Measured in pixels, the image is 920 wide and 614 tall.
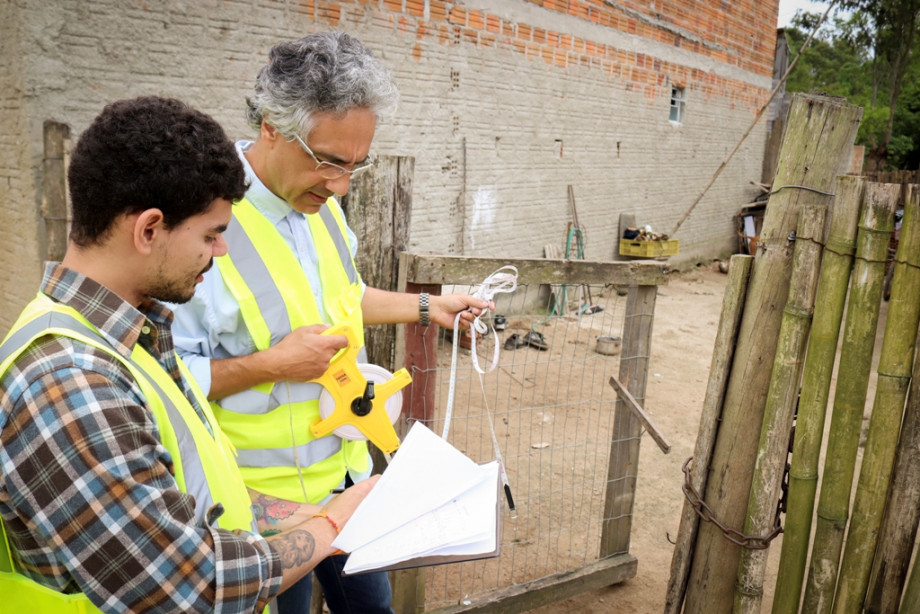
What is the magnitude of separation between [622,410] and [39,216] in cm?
396

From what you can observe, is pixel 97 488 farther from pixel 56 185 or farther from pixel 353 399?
pixel 56 185

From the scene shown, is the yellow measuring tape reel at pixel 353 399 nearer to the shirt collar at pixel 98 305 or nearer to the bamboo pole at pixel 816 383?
A: the shirt collar at pixel 98 305

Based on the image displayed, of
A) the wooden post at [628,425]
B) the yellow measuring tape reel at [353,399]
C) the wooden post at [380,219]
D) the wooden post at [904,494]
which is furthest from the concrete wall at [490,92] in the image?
the wooden post at [904,494]

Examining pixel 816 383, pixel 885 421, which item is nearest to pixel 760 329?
Result: pixel 816 383

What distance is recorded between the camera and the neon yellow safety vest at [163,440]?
99 cm

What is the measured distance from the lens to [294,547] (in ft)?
4.12

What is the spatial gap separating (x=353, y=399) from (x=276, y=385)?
22cm

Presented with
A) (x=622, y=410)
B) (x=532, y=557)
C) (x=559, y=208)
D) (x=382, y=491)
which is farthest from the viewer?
(x=559, y=208)

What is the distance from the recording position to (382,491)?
5.00ft

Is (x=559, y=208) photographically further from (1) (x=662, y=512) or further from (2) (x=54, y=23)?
(2) (x=54, y=23)

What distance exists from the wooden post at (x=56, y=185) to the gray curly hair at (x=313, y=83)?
10.3 feet

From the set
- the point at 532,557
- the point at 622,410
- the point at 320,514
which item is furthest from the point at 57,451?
the point at 532,557

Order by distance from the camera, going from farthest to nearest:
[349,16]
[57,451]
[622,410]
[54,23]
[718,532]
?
[349,16] → [54,23] → [622,410] → [718,532] → [57,451]

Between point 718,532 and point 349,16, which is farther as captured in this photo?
point 349,16
